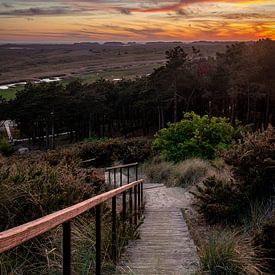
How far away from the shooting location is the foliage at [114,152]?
85.8ft

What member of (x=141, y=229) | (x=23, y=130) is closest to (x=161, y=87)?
(x=23, y=130)

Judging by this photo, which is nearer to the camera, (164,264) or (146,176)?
(164,264)

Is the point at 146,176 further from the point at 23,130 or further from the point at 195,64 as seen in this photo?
the point at 23,130

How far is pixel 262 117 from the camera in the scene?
184 feet

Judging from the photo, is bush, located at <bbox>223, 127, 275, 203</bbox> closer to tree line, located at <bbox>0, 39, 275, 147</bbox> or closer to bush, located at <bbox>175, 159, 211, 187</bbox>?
bush, located at <bbox>175, 159, 211, 187</bbox>

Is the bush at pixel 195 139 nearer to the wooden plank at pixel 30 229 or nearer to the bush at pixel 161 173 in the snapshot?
the bush at pixel 161 173

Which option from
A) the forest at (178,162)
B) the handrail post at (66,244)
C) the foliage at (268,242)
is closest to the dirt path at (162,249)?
the forest at (178,162)

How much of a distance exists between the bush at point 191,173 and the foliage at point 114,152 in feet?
23.9

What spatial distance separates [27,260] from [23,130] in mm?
74945

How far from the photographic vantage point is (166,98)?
62812mm

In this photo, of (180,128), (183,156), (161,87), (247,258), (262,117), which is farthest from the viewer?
(161,87)

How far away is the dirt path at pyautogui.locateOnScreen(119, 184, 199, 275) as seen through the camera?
5.93 m

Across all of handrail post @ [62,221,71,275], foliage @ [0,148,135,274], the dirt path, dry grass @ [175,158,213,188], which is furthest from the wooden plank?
dry grass @ [175,158,213,188]

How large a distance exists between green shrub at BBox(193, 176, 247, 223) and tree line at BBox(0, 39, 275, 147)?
3835 cm
